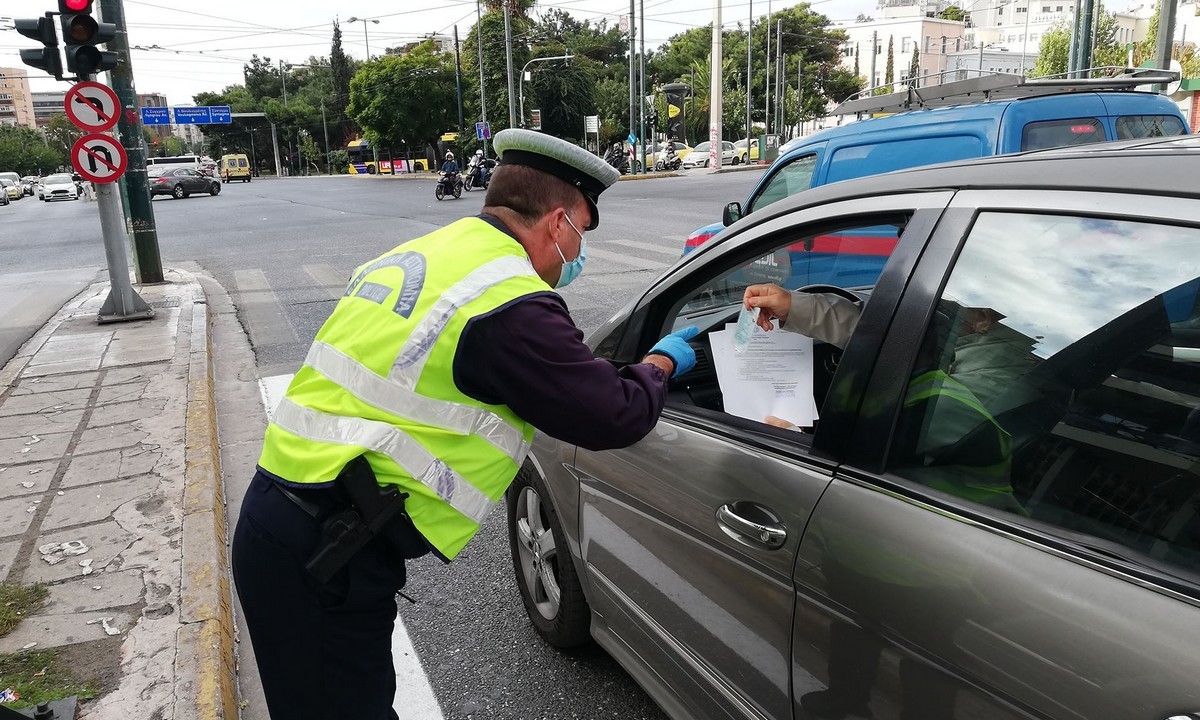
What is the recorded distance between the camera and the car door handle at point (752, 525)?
173 centimetres

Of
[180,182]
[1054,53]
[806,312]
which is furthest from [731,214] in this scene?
[1054,53]

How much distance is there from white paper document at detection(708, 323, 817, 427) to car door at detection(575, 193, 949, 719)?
0.07 m

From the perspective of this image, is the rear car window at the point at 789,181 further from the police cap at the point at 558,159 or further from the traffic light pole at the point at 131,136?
the traffic light pole at the point at 131,136

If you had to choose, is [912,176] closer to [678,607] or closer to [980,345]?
[980,345]

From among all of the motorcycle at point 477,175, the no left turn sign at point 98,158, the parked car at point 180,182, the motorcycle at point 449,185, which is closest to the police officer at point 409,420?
the no left turn sign at point 98,158

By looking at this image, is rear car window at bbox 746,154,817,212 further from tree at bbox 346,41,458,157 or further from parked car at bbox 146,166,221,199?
tree at bbox 346,41,458,157

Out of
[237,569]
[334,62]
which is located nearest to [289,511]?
[237,569]

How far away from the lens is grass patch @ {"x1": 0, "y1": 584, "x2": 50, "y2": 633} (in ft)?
10.1

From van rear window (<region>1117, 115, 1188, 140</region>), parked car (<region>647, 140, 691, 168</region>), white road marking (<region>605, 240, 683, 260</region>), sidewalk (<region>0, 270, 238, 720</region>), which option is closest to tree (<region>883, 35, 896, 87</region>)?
parked car (<region>647, 140, 691, 168</region>)

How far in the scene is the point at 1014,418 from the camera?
1.51 metres

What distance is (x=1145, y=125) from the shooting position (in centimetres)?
559

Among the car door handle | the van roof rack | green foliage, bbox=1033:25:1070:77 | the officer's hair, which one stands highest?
green foliage, bbox=1033:25:1070:77

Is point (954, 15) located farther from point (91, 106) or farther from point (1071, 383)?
point (1071, 383)

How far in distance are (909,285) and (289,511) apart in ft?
4.35
